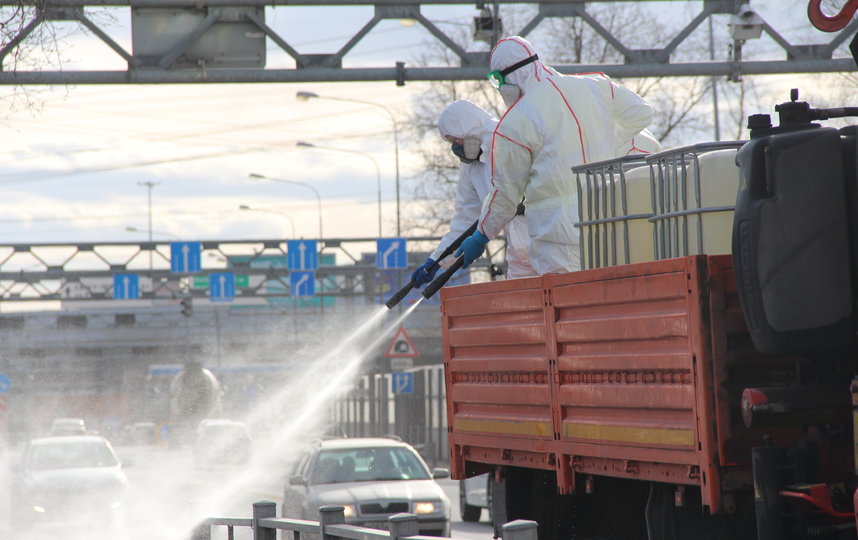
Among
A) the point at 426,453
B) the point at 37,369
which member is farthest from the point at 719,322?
the point at 37,369

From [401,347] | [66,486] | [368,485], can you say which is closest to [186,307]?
[401,347]

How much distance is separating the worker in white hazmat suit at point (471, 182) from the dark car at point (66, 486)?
474 inches

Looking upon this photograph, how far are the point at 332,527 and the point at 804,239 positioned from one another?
3399 mm

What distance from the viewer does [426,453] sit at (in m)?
31.1

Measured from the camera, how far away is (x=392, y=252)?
36844 mm

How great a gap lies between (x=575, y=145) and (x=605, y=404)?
77.0 inches

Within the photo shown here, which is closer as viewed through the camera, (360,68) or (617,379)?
(617,379)

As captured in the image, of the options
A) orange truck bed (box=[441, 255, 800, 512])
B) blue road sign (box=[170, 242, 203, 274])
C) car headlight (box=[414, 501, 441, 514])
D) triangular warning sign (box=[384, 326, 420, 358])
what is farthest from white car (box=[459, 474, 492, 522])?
blue road sign (box=[170, 242, 203, 274])

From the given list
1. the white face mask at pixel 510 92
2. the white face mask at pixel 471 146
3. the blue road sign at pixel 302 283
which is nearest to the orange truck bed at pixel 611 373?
the white face mask at pixel 510 92

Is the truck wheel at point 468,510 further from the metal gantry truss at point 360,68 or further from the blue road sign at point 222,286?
the blue road sign at point 222,286

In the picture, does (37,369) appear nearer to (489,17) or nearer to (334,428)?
(334,428)

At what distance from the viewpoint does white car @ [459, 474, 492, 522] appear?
65.2ft

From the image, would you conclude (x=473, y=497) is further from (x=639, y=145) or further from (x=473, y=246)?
(x=473, y=246)

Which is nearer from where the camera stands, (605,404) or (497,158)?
(605,404)
